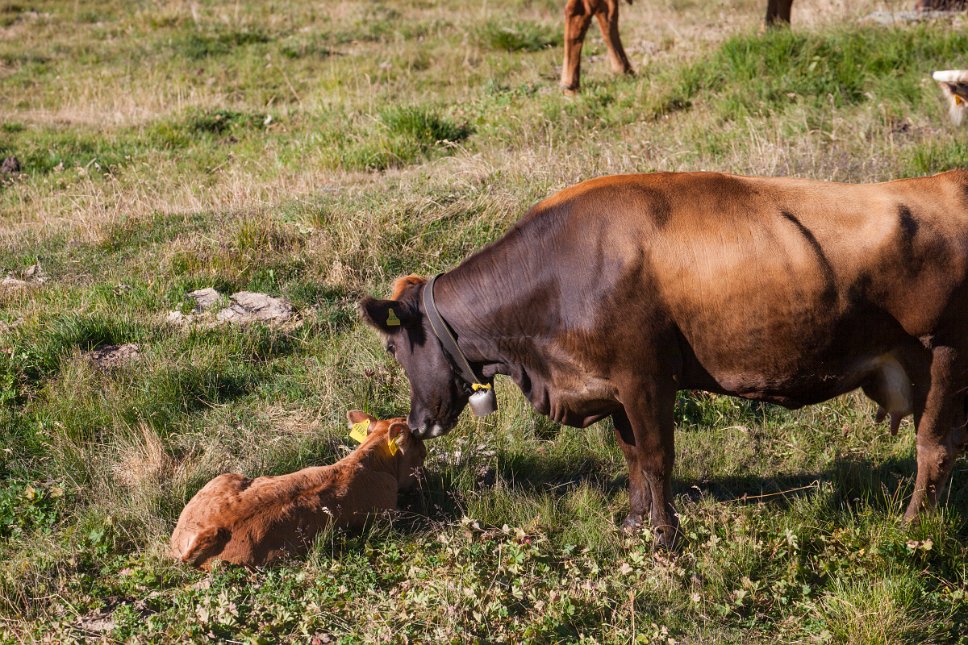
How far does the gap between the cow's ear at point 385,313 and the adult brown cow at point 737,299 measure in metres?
0.01

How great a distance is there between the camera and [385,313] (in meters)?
5.05

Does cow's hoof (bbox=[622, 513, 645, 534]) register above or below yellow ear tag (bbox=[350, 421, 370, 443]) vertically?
below

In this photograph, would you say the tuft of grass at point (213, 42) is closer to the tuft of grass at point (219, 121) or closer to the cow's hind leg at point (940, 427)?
the tuft of grass at point (219, 121)

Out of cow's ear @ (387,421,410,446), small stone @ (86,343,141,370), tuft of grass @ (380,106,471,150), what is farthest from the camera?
tuft of grass @ (380,106,471,150)

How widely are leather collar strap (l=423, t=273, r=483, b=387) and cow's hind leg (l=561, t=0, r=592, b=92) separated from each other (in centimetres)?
740

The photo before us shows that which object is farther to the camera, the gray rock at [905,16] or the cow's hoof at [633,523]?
the gray rock at [905,16]

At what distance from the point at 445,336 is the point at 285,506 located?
3.82 ft

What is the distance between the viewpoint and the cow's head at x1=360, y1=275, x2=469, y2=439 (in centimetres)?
522

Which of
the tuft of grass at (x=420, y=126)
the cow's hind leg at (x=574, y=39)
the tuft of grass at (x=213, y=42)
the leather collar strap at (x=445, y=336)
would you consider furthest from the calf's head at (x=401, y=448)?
the tuft of grass at (x=213, y=42)

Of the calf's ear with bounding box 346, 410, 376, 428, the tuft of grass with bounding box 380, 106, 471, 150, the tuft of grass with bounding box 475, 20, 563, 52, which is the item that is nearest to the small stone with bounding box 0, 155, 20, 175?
the tuft of grass with bounding box 380, 106, 471, 150

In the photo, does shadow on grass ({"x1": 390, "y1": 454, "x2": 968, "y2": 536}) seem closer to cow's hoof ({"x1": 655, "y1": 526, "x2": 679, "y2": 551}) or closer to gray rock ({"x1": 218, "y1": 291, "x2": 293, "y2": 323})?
cow's hoof ({"x1": 655, "y1": 526, "x2": 679, "y2": 551})

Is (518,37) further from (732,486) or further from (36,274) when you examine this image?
(732,486)

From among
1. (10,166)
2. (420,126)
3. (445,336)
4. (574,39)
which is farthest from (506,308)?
(10,166)

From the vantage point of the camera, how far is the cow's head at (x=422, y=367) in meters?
5.22
